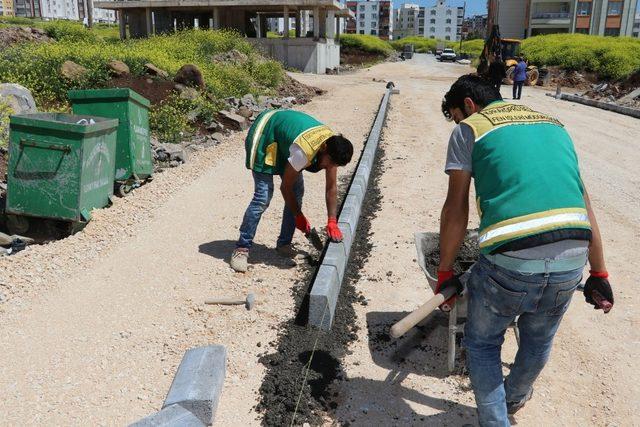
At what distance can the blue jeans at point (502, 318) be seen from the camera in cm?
217

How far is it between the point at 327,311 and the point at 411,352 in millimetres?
605

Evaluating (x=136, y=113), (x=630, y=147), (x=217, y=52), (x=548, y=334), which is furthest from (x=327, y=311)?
(x=217, y=52)

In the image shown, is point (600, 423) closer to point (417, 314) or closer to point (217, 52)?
point (417, 314)

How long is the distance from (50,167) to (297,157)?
2.64 meters

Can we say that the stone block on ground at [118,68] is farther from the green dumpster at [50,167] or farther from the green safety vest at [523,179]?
the green safety vest at [523,179]

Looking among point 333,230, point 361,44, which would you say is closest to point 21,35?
Result: point 333,230

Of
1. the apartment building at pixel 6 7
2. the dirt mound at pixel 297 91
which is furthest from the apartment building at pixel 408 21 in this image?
the dirt mound at pixel 297 91

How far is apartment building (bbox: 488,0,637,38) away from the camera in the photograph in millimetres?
58375

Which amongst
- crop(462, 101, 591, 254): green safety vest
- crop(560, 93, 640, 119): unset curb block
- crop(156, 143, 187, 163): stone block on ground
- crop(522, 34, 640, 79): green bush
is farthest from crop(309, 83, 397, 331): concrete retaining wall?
crop(522, 34, 640, 79): green bush

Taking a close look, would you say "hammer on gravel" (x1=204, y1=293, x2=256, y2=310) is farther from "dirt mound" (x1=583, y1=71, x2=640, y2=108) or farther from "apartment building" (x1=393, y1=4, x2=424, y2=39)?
"apartment building" (x1=393, y1=4, x2=424, y2=39)

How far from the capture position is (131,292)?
165 inches

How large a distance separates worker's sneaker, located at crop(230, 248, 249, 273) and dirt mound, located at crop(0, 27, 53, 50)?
23.6m

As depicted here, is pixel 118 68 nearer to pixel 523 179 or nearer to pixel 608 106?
pixel 523 179

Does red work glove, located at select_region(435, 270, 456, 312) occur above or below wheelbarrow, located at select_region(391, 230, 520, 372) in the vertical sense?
above
